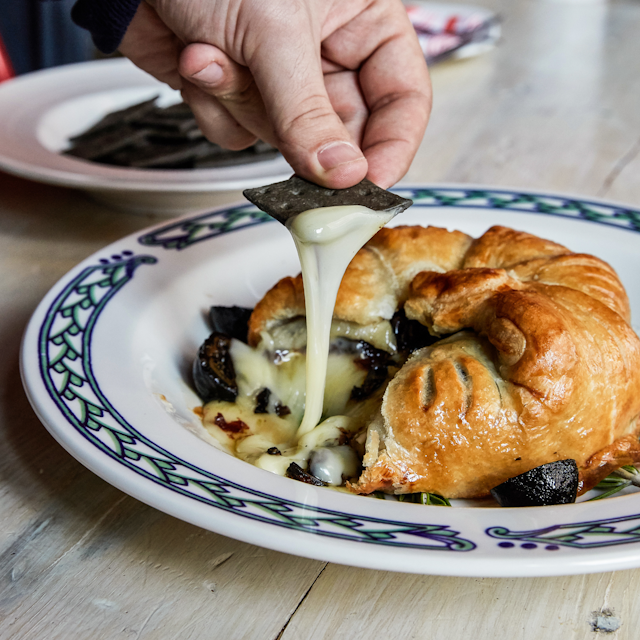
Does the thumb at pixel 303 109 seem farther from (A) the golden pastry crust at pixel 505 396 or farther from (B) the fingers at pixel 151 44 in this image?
(B) the fingers at pixel 151 44

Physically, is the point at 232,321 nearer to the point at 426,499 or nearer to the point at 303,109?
the point at 303,109

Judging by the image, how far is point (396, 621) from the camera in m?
1.48

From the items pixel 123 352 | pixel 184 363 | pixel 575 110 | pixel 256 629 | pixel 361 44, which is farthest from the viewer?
pixel 575 110

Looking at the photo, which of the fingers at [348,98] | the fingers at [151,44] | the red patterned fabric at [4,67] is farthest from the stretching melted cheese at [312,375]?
the red patterned fabric at [4,67]

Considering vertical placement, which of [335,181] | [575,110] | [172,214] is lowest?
[575,110]

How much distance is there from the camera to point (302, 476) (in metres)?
1.81

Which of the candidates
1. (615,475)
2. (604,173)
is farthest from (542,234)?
(604,173)

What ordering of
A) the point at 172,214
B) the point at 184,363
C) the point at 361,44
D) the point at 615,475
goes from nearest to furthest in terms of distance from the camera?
the point at 615,475 → the point at 184,363 → the point at 361,44 → the point at 172,214

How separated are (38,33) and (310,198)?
19.1 ft

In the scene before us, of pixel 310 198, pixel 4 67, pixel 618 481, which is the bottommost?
pixel 4 67

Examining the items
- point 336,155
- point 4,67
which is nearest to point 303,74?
point 336,155

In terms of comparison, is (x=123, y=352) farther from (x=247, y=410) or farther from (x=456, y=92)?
(x=456, y=92)

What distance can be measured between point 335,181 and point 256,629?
112cm

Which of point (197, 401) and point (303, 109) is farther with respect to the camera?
point (197, 401)
